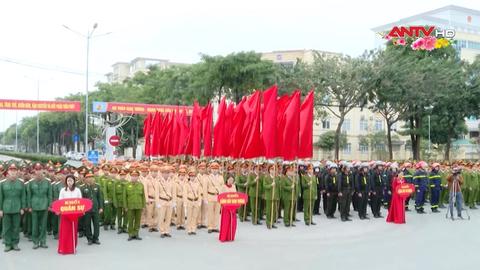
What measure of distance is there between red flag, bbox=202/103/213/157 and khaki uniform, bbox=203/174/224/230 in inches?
165

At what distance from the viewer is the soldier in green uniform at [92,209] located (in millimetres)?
11367

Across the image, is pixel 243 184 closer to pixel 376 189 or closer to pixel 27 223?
pixel 376 189

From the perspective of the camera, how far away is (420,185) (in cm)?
1755

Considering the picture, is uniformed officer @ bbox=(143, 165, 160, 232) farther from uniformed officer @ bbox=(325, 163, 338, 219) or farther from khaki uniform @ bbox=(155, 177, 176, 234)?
uniformed officer @ bbox=(325, 163, 338, 219)

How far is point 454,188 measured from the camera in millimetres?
15875

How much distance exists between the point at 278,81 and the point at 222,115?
1815cm

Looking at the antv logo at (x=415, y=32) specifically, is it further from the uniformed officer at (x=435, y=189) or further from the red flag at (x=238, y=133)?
the red flag at (x=238, y=133)

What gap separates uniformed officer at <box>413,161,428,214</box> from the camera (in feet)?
57.0

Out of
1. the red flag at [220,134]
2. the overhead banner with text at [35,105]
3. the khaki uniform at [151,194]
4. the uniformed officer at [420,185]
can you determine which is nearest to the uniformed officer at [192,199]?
the khaki uniform at [151,194]

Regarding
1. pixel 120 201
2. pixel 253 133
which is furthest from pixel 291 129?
pixel 120 201

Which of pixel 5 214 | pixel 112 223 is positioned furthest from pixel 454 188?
pixel 5 214

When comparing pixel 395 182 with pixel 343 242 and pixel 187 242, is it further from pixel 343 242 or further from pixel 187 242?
pixel 187 242

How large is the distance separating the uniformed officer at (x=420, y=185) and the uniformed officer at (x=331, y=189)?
127 inches

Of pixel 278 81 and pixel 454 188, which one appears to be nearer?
pixel 454 188
